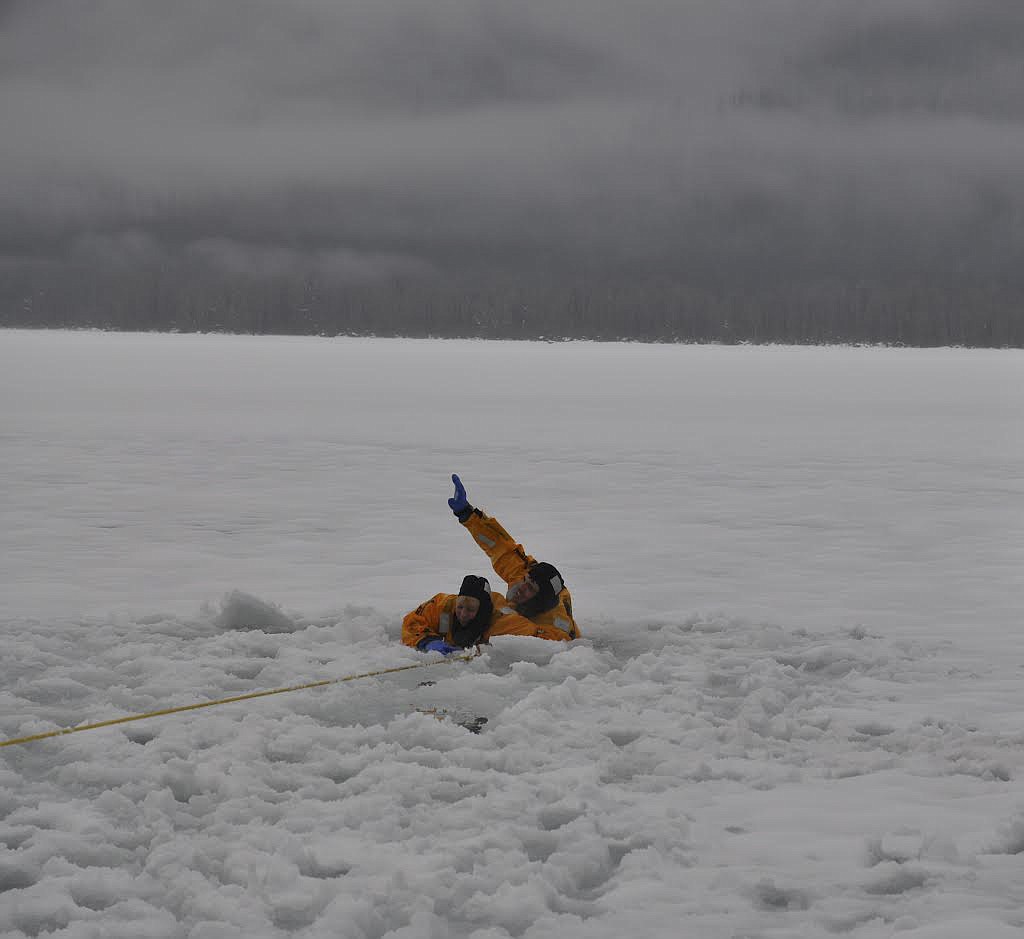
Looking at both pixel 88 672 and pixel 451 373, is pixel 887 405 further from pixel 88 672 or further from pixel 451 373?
pixel 88 672

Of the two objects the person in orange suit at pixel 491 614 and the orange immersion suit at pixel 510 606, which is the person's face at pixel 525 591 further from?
the orange immersion suit at pixel 510 606

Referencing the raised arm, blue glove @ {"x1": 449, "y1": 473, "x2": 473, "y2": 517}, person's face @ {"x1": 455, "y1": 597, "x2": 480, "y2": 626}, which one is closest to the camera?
person's face @ {"x1": 455, "y1": 597, "x2": 480, "y2": 626}

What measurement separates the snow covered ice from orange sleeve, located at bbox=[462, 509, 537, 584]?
31.4 inches

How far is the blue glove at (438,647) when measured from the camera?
779 cm

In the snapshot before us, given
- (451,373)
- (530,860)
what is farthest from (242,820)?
(451,373)

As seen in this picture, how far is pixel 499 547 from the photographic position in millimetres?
8719

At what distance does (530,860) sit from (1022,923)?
1.79 meters

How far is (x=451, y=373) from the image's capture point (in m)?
55.6

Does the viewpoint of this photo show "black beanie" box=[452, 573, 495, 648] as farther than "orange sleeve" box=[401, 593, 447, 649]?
No

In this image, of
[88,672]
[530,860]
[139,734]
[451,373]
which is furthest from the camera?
[451,373]

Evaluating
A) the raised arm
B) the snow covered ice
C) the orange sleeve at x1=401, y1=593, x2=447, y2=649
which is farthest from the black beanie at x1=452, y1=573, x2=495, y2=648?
the raised arm

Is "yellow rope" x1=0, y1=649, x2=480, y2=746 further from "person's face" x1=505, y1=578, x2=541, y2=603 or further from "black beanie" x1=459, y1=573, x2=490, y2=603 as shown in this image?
"person's face" x1=505, y1=578, x2=541, y2=603

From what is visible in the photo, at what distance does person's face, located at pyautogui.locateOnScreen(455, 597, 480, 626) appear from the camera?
7945 mm

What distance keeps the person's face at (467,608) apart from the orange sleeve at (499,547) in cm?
73
